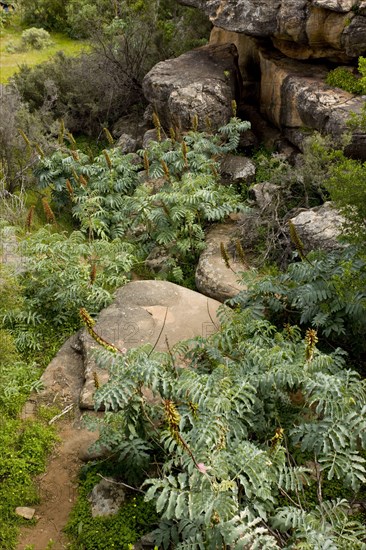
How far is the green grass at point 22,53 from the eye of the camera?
18.2m

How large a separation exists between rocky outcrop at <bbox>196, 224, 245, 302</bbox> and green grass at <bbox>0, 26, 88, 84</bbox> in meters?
10.6

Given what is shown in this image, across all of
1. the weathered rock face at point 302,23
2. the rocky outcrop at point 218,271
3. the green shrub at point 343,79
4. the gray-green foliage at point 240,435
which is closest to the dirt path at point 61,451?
the gray-green foliage at point 240,435

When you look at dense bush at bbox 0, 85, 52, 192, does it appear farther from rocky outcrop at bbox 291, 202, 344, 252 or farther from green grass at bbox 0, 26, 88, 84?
green grass at bbox 0, 26, 88, 84

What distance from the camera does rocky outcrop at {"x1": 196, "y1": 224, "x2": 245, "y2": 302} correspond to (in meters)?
8.39

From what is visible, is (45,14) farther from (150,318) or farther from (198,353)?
(198,353)

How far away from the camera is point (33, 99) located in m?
14.8

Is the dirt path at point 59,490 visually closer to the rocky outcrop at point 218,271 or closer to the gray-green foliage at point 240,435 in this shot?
the gray-green foliage at point 240,435

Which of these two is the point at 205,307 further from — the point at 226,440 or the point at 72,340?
the point at 226,440

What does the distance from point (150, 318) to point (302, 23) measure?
583 centimetres

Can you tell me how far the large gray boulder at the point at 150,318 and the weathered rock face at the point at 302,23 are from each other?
505 centimetres

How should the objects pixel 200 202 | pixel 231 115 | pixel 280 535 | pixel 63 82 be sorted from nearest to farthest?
pixel 280 535 < pixel 200 202 < pixel 231 115 < pixel 63 82

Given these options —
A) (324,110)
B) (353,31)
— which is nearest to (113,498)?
(324,110)

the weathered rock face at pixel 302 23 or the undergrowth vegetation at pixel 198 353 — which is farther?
the weathered rock face at pixel 302 23

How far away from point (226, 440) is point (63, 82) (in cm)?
1195
